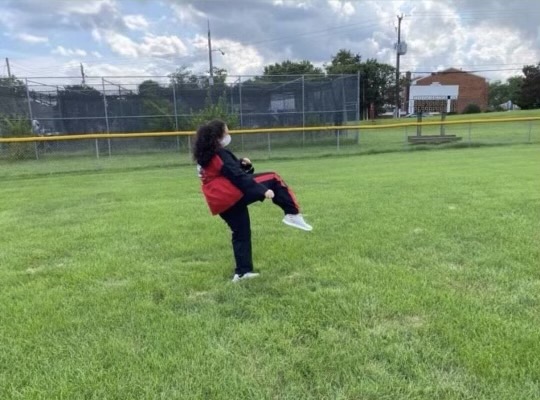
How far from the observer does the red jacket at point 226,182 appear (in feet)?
12.1

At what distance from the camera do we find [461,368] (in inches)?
98.2

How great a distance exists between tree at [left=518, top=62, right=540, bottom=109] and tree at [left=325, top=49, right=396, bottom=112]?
723 inches

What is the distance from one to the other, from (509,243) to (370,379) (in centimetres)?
289

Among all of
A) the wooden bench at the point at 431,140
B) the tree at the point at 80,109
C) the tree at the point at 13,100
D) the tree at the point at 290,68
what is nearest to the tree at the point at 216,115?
the tree at the point at 80,109

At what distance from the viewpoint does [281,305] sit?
3.36 m

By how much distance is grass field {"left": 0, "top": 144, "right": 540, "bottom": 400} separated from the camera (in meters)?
2.46

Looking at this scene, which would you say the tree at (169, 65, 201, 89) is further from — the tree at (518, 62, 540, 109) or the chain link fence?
the tree at (518, 62, 540, 109)

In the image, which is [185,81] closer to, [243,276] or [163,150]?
[163,150]

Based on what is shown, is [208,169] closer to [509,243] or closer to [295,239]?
[295,239]

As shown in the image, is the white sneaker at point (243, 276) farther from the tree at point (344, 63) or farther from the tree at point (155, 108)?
the tree at point (344, 63)

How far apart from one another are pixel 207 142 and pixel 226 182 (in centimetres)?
33

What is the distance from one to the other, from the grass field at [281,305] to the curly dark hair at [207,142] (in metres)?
1.00

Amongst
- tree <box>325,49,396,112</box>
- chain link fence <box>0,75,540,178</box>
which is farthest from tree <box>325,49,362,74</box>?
chain link fence <box>0,75,540,178</box>

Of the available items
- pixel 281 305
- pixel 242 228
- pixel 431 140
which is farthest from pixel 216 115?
pixel 281 305
